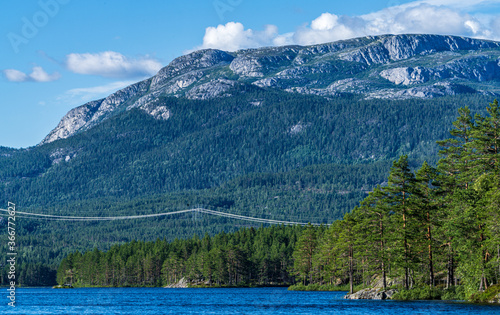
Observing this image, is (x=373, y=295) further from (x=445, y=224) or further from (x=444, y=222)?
(x=445, y=224)

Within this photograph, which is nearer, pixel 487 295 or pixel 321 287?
pixel 487 295

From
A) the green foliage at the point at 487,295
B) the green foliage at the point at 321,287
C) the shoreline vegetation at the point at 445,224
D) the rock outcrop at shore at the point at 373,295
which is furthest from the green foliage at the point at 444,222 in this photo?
the green foliage at the point at 321,287

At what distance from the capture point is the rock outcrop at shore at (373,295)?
118 metres

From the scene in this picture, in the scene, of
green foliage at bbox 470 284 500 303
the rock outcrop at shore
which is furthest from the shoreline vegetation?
the rock outcrop at shore

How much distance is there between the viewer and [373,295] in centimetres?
12475

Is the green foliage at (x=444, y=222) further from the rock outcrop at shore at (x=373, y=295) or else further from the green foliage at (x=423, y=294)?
the rock outcrop at shore at (x=373, y=295)

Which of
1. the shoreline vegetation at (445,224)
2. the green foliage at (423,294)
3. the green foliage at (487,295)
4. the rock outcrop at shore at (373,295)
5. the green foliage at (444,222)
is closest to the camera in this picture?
the green foliage at (487,295)

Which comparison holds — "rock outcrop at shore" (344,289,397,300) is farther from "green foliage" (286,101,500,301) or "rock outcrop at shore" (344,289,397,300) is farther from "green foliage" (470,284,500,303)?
"green foliage" (470,284,500,303)

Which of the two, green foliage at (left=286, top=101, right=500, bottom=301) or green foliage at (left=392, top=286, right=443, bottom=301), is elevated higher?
green foliage at (left=286, top=101, right=500, bottom=301)

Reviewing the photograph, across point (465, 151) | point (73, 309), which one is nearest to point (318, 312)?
point (465, 151)

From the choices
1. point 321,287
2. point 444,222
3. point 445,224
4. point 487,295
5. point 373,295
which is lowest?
point 321,287

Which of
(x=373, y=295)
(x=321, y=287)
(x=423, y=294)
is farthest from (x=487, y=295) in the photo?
(x=321, y=287)

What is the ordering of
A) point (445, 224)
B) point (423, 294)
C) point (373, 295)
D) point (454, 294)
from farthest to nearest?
point (373, 295), point (423, 294), point (454, 294), point (445, 224)

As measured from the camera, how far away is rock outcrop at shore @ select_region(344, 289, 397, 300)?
118 metres
